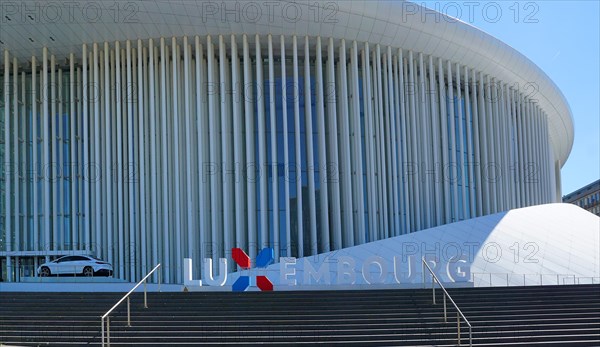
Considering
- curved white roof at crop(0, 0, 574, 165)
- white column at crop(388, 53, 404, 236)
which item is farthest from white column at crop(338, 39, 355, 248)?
white column at crop(388, 53, 404, 236)

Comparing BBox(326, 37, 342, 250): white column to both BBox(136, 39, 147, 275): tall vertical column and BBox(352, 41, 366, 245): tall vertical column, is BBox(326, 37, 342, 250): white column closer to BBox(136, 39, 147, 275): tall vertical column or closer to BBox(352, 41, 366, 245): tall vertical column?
BBox(352, 41, 366, 245): tall vertical column

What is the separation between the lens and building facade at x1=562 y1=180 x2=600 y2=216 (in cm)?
10044

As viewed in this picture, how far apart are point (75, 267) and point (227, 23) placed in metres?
11.2

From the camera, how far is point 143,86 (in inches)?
1336

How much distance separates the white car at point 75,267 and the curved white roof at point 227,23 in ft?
30.5

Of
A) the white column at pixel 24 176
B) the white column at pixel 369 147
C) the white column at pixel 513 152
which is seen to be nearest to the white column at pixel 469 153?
the white column at pixel 513 152

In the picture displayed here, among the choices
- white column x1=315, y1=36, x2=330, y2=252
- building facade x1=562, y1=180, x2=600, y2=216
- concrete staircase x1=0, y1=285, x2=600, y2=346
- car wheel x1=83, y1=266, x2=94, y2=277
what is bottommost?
concrete staircase x1=0, y1=285, x2=600, y2=346

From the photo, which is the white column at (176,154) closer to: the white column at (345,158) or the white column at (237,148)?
the white column at (237,148)

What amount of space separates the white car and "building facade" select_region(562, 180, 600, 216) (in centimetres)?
8193

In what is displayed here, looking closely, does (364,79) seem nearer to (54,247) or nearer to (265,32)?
(265,32)

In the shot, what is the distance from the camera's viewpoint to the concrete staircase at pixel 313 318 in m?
16.7

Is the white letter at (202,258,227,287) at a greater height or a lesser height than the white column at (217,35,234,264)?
lesser

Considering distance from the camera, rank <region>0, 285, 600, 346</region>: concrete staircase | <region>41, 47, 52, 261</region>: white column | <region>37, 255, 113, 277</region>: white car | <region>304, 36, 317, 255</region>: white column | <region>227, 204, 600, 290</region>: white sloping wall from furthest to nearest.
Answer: <region>41, 47, 52, 261</region>: white column, <region>304, 36, 317, 255</region>: white column, <region>37, 255, 113, 277</region>: white car, <region>227, 204, 600, 290</region>: white sloping wall, <region>0, 285, 600, 346</region>: concrete staircase

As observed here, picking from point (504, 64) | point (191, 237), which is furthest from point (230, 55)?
point (504, 64)
